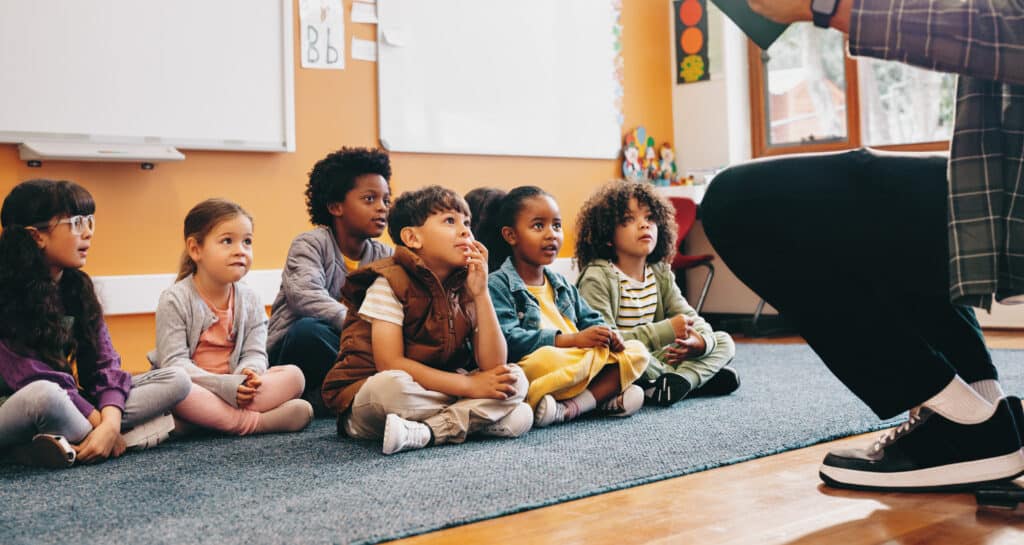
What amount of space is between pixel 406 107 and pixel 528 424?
2148 millimetres

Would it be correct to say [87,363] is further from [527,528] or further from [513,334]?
[527,528]

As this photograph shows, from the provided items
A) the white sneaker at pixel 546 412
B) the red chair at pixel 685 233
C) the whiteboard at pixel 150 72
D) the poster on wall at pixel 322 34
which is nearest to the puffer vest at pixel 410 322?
the white sneaker at pixel 546 412

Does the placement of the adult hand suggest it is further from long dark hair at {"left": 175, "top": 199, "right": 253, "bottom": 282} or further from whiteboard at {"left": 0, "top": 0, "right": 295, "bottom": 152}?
whiteboard at {"left": 0, "top": 0, "right": 295, "bottom": 152}

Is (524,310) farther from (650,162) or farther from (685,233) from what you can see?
(650,162)

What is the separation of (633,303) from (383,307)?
2.94 feet

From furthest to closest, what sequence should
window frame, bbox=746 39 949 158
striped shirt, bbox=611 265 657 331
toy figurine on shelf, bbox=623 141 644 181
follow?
toy figurine on shelf, bbox=623 141 644 181
window frame, bbox=746 39 949 158
striped shirt, bbox=611 265 657 331

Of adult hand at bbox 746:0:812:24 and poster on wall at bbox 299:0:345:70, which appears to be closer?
adult hand at bbox 746:0:812:24

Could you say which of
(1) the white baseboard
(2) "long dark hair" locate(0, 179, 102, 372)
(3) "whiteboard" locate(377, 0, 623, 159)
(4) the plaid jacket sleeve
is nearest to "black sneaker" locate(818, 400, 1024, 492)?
(4) the plaid jacket sleeve

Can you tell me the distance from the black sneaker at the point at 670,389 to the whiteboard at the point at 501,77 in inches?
71.5

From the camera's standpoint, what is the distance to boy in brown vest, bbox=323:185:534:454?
1.86 meters

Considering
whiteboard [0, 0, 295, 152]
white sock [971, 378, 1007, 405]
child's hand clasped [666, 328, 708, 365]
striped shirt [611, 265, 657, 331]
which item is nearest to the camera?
white sock [971, 378, 1007, 405]

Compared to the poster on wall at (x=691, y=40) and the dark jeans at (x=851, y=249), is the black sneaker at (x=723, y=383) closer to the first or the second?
the dark jeans at (x=851, y=249)

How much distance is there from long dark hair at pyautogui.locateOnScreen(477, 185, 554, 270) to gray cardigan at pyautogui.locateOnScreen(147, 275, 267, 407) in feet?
2.03

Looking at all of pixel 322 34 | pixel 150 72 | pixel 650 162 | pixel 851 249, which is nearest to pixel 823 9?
pixel 851 249
